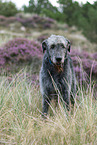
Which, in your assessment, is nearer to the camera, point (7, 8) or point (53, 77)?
point (53, 77)

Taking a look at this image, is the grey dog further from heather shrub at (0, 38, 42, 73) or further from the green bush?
the green bush

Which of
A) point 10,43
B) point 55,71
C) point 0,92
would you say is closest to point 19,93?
point 0,92

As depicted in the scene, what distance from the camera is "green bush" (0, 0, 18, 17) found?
29.3 m

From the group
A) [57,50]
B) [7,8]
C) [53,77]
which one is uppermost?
[7,8]

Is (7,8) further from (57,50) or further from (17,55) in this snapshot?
(57,50)

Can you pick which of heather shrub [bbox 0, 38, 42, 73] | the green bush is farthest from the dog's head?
the green bush

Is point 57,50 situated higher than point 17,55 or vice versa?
point 57,50

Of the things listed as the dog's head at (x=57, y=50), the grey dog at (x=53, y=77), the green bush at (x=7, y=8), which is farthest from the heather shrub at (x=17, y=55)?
the green bush at (x=7, y=8)

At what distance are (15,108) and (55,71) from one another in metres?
1.08

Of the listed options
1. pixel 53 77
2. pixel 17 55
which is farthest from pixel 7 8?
pixel 53 77

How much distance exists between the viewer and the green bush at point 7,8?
96.0 feet

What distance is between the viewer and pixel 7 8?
29.3m

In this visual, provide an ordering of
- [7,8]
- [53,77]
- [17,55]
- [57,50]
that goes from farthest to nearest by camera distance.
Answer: [7,8], [17,55], [53,77], [57,50]

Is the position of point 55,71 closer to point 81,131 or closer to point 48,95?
point 48,95
